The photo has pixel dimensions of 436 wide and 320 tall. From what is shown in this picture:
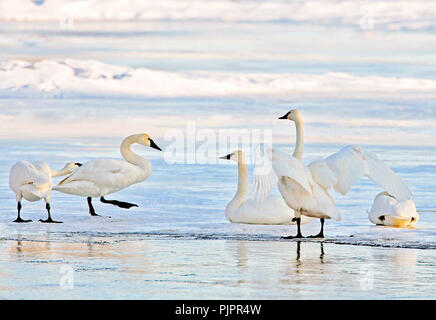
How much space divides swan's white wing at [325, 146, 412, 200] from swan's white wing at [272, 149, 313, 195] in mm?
649

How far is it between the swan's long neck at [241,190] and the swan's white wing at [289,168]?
207cm

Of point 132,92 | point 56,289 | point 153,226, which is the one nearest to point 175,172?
point 153,226

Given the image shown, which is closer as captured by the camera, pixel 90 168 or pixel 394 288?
pixel 394 288

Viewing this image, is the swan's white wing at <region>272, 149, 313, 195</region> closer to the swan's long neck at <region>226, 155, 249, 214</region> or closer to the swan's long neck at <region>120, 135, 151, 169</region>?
the swan's long neck at <region>226, 155, 249, 214</region>

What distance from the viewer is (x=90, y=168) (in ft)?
44.9

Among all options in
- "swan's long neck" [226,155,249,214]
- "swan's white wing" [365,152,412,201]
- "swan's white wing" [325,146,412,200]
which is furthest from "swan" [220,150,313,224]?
"swan's white wing" [365,152,412,201]

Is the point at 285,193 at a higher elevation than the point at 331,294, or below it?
higher

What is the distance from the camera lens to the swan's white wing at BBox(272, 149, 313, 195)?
10.3 metres

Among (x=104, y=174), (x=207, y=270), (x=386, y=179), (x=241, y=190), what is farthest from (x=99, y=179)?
(x=207, y=270)

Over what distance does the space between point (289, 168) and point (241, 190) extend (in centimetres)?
254

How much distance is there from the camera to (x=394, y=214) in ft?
40.4
